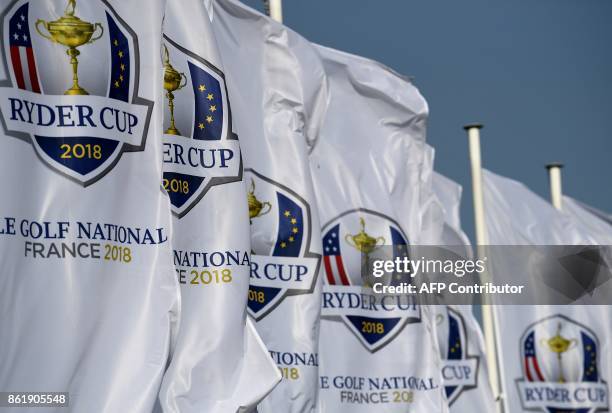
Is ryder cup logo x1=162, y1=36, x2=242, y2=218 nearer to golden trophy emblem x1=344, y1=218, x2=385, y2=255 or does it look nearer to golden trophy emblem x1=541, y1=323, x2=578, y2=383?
golden trophy emblem x1=344, y1=218, x2=385, y2=255

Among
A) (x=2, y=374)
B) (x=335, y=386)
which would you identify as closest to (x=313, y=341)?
(x=335, y=386)

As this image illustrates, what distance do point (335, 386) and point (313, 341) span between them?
203 centimetres

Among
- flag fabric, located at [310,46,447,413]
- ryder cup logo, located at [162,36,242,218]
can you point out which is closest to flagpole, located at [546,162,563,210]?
flag fabric, located at [310,46,447,413]

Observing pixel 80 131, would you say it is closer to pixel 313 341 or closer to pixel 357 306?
pixel 313 341

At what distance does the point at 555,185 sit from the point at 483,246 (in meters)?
5.71

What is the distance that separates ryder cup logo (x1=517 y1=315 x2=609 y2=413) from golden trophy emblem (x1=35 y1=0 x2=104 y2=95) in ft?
54.5

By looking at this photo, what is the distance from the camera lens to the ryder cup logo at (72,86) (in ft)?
27.5

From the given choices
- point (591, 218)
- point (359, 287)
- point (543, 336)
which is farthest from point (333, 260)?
point (591, 218)

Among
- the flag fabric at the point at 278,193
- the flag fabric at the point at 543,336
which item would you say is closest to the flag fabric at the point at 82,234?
the flag fabric at the point at 278,193

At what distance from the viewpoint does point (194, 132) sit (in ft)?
33.7

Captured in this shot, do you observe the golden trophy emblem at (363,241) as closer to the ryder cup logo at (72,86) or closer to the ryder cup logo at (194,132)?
the ryder cup logo at (194,132)

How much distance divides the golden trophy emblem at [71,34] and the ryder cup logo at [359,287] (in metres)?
6.32

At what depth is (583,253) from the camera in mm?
24609

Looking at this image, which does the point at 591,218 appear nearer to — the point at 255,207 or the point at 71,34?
the point at 255,207
